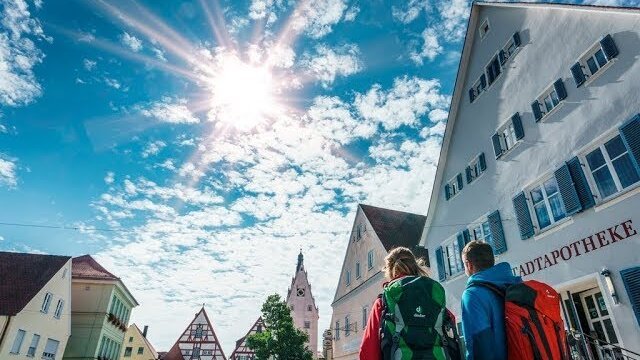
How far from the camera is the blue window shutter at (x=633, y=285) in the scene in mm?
7527

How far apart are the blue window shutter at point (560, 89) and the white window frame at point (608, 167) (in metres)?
1.83

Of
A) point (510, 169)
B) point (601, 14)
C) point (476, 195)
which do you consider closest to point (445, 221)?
point (476, 195)

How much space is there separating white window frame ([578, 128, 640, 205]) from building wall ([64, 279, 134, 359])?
35993mm

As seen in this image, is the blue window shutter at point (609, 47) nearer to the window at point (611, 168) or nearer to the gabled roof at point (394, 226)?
the window at point (611, 168)

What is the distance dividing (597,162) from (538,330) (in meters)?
7.94

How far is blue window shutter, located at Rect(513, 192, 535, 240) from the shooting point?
10.7 metres

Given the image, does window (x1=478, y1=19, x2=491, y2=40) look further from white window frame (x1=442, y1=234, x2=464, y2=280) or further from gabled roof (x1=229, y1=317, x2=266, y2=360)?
gabled roof (x1=229, y1=317, x2=266, y2=360)

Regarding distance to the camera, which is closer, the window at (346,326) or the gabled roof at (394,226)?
the gabled roof at (394,226)

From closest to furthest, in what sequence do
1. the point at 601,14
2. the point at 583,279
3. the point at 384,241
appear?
the point at 583,279 < the point at 601,14 < the point at 384,241

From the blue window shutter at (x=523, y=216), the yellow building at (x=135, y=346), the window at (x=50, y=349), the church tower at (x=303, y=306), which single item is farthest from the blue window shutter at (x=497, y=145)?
the church tower at (x=303, y=306)

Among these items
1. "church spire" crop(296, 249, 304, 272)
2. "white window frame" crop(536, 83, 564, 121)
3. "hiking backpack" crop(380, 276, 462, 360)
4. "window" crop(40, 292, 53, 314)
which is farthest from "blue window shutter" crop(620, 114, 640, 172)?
"church spire" crop(296, 249, 304, 272)

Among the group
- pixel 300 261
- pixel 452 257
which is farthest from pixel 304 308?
pixel 452 257

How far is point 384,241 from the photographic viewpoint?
70.6 feet

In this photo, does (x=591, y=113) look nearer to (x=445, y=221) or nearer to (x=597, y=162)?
(x=597, y=162)
